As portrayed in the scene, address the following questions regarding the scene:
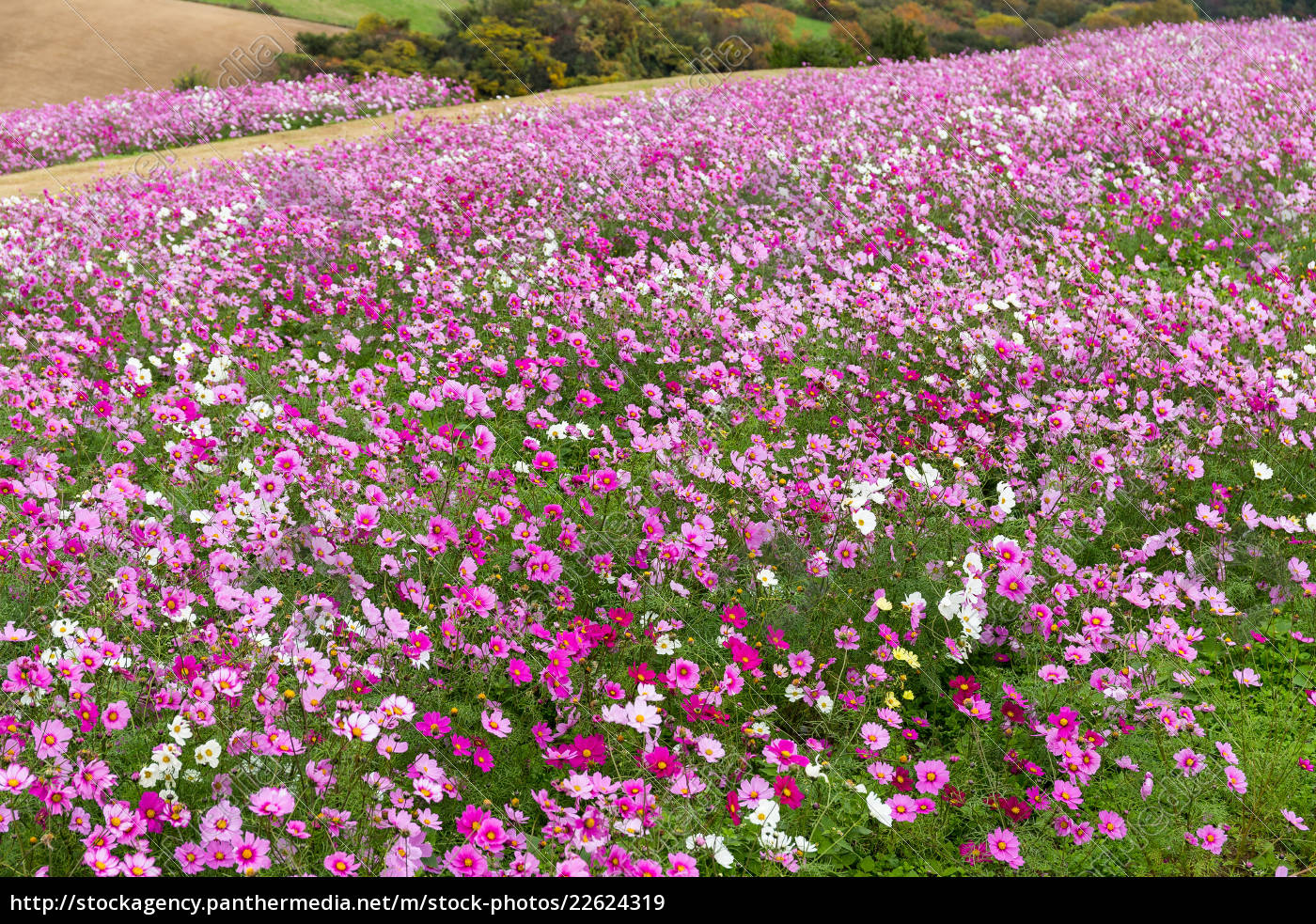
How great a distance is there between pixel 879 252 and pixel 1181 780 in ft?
15.0

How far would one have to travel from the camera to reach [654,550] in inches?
139

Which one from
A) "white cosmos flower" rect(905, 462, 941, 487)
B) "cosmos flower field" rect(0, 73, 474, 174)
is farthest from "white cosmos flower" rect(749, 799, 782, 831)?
"cosmos flower field" rect(0, 73, 474, 174)

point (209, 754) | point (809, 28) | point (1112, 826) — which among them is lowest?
point (1112, 826)

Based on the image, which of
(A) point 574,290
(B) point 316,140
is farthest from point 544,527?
(B) point 316,140

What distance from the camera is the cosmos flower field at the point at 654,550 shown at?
2.59 metres

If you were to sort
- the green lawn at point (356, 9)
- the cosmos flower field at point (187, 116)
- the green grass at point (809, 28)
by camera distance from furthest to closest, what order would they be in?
the green grass at point (809, 28) → the green lawn at point (356, 9) → the cosmos flower field at point (187, 116)

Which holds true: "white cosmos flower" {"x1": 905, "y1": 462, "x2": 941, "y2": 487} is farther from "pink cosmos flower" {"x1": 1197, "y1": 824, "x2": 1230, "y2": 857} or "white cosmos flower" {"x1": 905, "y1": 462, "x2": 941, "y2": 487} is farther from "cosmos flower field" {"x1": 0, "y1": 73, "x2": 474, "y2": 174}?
"cosmos flower field" {"x1": 0, "y1": 73, "x2": 474, "y2": 174}

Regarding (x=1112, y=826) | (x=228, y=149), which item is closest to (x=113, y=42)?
(x=228, y=149)

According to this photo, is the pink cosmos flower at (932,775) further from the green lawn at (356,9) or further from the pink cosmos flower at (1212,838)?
the green lawn at (356,9)

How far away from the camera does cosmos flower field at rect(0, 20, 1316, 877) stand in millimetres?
2594

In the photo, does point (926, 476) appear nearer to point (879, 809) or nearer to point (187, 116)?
point (879, 809)

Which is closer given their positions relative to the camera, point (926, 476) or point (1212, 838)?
point (1212, 838)

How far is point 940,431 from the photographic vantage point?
14.2 ft

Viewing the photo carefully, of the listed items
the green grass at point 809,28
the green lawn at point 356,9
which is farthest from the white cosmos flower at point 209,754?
the green grass at point 809,28
